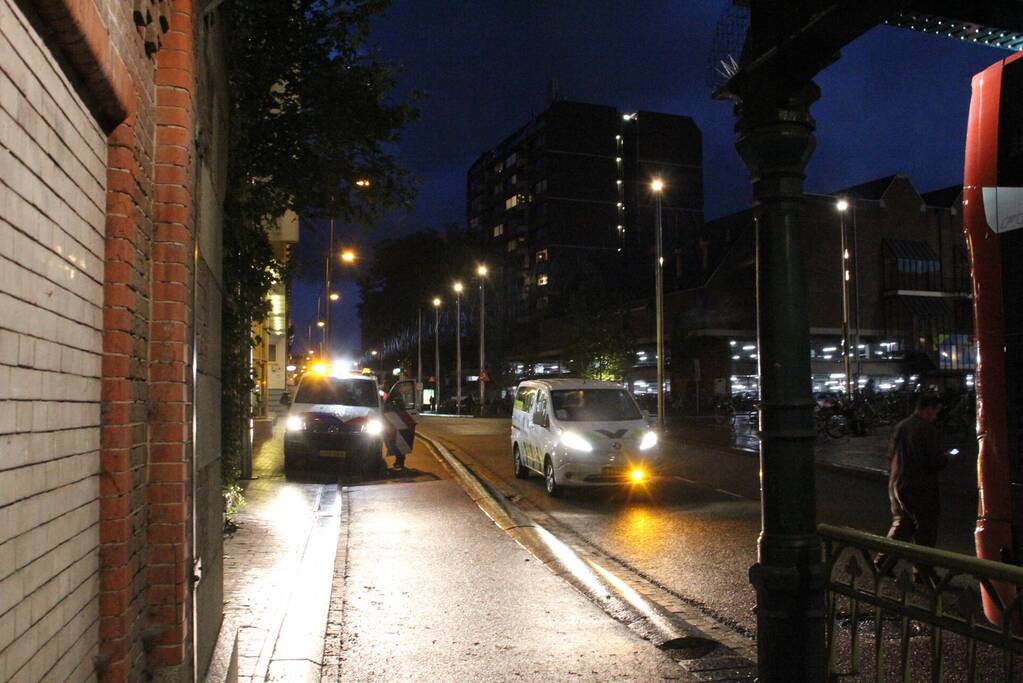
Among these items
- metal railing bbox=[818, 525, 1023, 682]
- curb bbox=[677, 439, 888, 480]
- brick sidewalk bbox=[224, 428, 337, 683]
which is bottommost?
brick sidewalk bbox=[224, 428, 337, 683]

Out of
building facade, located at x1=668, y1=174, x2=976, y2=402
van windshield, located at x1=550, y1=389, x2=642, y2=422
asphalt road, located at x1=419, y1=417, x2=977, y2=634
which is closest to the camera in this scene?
asphalt road, located at x1=419, y1=417, x2=977, y2=634

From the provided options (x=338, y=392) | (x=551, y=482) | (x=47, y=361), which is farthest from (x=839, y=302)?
(x=47, y=361)

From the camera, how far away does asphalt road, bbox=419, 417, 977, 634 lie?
8453 millimetres

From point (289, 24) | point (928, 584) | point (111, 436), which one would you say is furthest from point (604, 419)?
point (111, 436)

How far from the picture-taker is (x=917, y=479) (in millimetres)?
7547

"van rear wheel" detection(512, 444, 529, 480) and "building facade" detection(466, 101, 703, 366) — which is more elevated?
"building facade" detection(466, 101, 703, 366)

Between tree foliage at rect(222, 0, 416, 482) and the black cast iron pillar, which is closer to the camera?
the black cast iron pillar

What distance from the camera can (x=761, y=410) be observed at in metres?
4.09

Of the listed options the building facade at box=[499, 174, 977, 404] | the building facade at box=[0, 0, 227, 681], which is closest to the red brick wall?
the building facade at box=[0, 0, 227, 681]

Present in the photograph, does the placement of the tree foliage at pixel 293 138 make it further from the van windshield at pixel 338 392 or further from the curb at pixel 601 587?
the van windshield at pixel 338 392

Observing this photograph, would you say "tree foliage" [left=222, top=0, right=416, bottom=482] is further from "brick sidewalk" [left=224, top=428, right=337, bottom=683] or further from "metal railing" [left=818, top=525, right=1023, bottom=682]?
"metal railing" [left=818, top=525, right=1023, bottom=682]

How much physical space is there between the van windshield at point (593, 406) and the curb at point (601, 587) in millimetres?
1829

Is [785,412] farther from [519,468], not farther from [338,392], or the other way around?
[338,392]

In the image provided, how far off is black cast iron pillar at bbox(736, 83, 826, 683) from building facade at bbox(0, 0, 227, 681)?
2699mm
